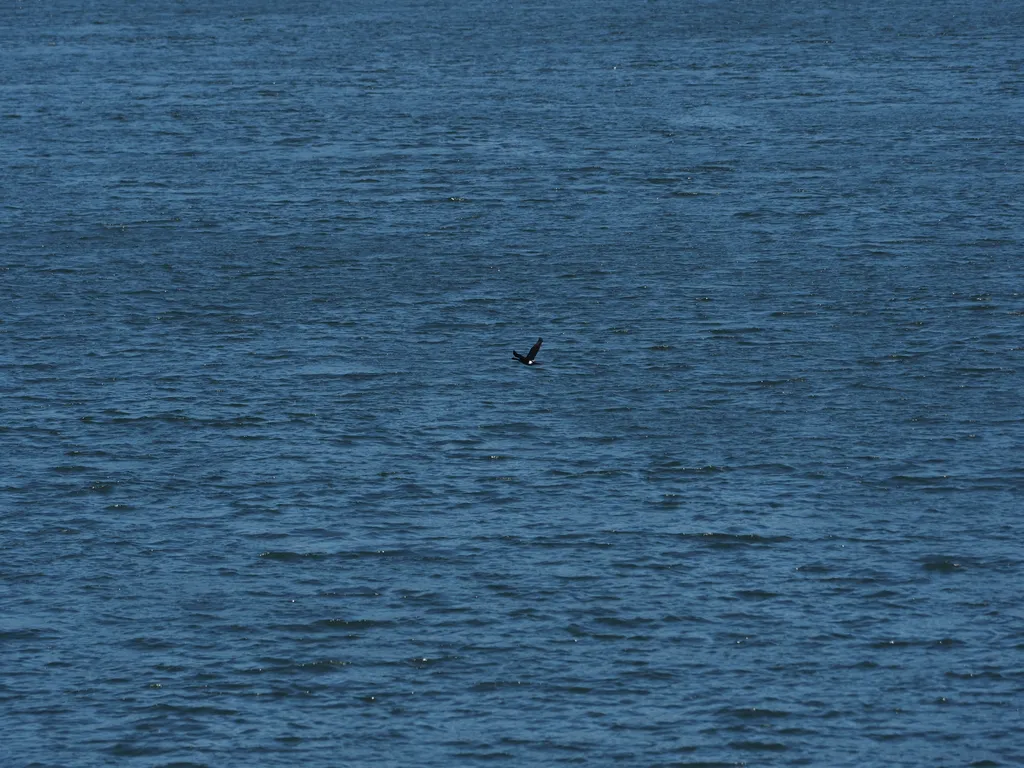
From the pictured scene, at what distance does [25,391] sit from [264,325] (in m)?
12.4

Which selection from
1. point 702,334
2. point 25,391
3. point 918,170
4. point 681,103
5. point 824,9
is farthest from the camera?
point 824,9

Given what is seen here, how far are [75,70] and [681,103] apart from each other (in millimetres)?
56711

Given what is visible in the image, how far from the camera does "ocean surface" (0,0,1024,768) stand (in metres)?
47.6

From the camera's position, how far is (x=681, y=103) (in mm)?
130000

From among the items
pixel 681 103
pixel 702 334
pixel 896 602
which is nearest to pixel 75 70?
pixel 681 103

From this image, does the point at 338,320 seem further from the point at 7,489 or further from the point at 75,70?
the point at 75,70

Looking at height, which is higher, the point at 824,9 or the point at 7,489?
the point at 824,9

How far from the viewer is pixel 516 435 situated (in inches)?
2601

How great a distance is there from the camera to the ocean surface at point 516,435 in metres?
47.6

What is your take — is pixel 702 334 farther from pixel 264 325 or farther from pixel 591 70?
pixel 591 70

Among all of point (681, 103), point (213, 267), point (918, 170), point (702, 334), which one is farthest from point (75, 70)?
point (702, 334)

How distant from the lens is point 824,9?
7298 inches

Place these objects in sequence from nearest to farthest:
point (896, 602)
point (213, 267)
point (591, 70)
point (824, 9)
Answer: point (896, 602)
point (213, 267)
point (591, 70)
point (824, 9)

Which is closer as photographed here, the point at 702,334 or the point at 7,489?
the point at 7,489
